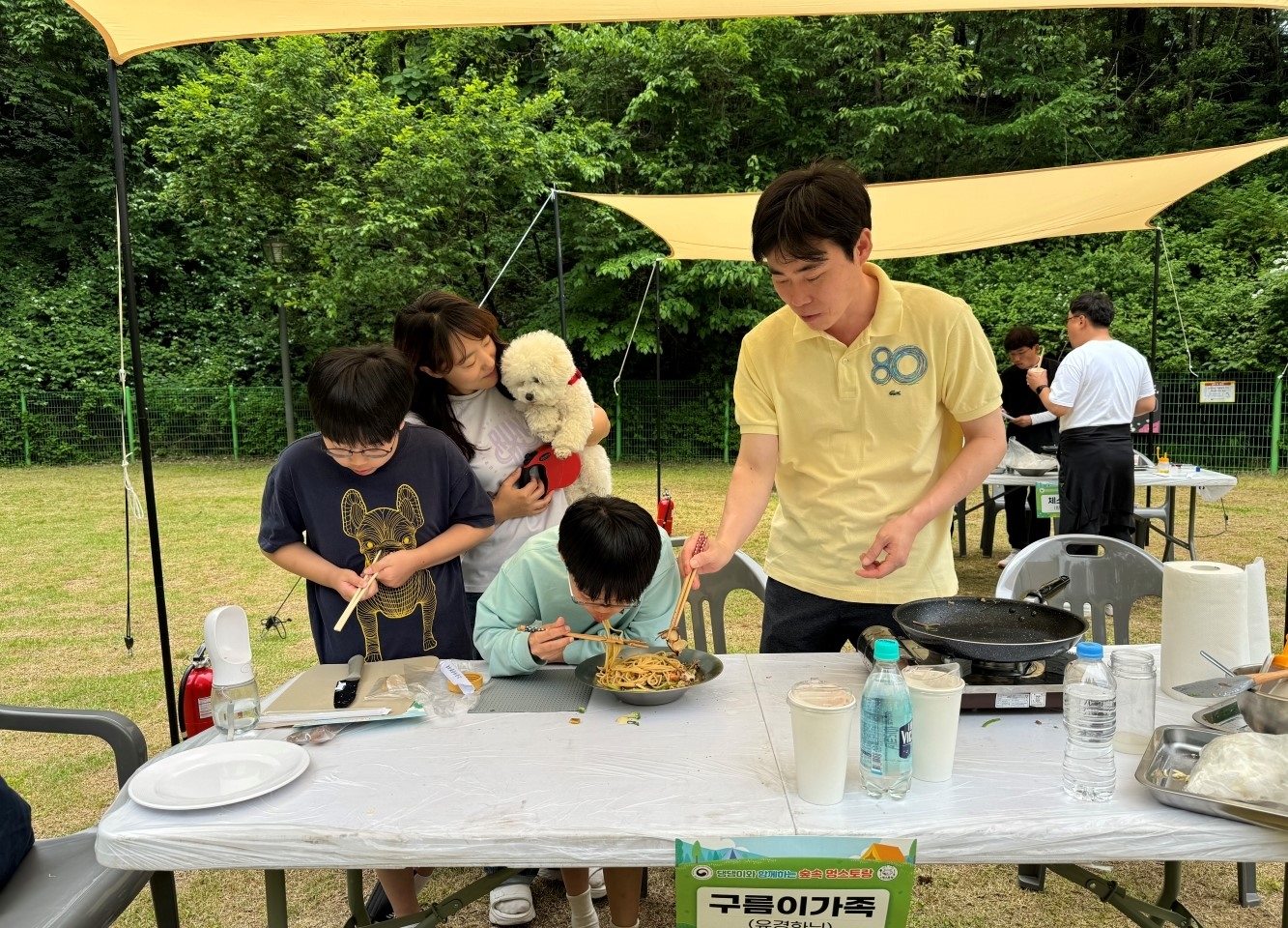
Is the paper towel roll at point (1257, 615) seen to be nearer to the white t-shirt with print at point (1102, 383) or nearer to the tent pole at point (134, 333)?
the tent pole at point (134, 333)

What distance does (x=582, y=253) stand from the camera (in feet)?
47.3

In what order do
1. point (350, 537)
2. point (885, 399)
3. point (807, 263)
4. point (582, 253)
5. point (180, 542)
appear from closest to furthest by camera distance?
point (807, 263) → point (885, 399) → point (350, 537) → point (180, 542) → point (582, 253)

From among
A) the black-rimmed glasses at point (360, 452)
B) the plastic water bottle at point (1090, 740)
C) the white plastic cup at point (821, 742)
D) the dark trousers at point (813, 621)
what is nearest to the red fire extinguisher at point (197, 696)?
the black-rimmed glasses at point (360, 452)

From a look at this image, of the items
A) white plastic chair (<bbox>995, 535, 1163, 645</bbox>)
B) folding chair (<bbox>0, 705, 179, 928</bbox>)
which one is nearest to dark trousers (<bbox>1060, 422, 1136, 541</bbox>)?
white plastic chair (<bbox>995, 535, 1163, 645</bbox>)

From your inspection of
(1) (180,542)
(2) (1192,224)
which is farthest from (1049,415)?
(2) (1192,224)

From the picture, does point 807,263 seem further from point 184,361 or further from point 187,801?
point 184,361

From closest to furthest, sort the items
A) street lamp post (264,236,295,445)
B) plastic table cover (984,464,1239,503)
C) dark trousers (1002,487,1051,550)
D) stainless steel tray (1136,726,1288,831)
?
stainless steel tray (1136,726,1288,831) → plastic table cover (984,464,1239,503) → dark trousers (1002,487,1051,550) → street lamp post (264,236,295,445)

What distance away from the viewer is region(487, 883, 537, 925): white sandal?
2355 millimetres

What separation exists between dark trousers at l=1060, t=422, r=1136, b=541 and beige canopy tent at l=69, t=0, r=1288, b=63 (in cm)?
307

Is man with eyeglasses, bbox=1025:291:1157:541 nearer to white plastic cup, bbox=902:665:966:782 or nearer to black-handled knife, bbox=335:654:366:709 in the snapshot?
white plastic cup, bbox=902:665:966:782

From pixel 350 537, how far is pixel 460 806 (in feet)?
3.23

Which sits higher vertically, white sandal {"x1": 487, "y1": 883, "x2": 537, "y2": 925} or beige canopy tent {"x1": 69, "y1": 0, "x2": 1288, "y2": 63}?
beige canopy tent {"x1": 69, "y1": 0, "x2": 1288, "y2": 63}

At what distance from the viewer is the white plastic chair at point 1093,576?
2.75m

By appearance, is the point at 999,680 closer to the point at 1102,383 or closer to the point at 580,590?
the point at 580,590
